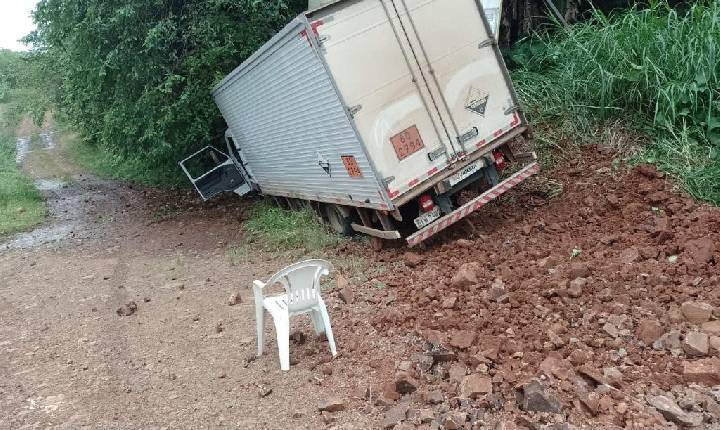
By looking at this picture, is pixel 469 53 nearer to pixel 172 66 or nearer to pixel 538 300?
pixel 538 300

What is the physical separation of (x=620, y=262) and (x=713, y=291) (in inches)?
35.8

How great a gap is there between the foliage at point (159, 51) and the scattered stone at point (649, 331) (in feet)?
31.6

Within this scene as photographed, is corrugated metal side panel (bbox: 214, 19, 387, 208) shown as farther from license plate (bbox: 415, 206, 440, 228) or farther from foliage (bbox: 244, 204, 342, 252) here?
license plate (bbox: 415, 206, 440, 228)

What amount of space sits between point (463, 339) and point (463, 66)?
150 inches

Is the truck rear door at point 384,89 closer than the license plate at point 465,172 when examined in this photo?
Yes

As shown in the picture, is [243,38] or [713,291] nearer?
[713,291]

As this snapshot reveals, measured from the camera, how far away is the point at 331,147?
7.90 metres

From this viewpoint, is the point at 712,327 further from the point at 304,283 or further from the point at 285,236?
the point at 285,236

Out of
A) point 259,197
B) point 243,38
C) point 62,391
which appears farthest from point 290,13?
point 62,391

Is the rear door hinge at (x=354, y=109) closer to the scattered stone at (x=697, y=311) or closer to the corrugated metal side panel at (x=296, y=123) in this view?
the corrugated metal side panel at (x=296, y=123)

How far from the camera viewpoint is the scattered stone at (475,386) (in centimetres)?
414

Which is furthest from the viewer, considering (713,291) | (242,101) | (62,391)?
(242,101)

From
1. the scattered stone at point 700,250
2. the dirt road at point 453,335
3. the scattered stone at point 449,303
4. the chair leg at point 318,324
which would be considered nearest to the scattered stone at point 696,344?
the dirt road at point 453,335

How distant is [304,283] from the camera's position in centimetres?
538
